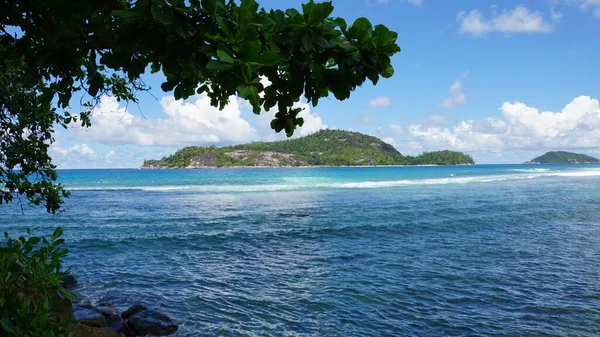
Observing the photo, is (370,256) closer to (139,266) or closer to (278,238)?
(278,238)

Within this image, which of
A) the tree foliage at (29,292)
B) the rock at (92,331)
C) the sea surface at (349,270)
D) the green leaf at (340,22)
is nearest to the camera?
the green leaf at (340,22)

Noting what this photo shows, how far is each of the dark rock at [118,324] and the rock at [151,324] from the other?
20 centimetres

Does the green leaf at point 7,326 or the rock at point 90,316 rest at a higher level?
the green leaf at point 7,326

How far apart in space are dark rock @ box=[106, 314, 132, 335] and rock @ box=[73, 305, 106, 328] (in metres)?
0.34

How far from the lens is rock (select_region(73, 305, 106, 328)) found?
31.8ft

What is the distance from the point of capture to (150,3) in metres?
2.47

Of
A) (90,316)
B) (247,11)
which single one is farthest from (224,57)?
(90,316)

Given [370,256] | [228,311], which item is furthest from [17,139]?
[370,256]

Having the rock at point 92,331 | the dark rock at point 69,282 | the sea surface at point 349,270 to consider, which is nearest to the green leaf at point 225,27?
the rock at point 92,331

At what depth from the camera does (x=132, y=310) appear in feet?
37.7

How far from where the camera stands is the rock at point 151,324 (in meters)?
10.4

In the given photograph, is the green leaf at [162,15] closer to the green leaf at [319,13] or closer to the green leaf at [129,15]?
the green leaf at [129,15]

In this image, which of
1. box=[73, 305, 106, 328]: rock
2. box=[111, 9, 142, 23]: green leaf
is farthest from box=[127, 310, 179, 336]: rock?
box=[111, 9, 142, 23]: green leaf

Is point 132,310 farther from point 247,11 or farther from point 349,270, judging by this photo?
point 247,11
